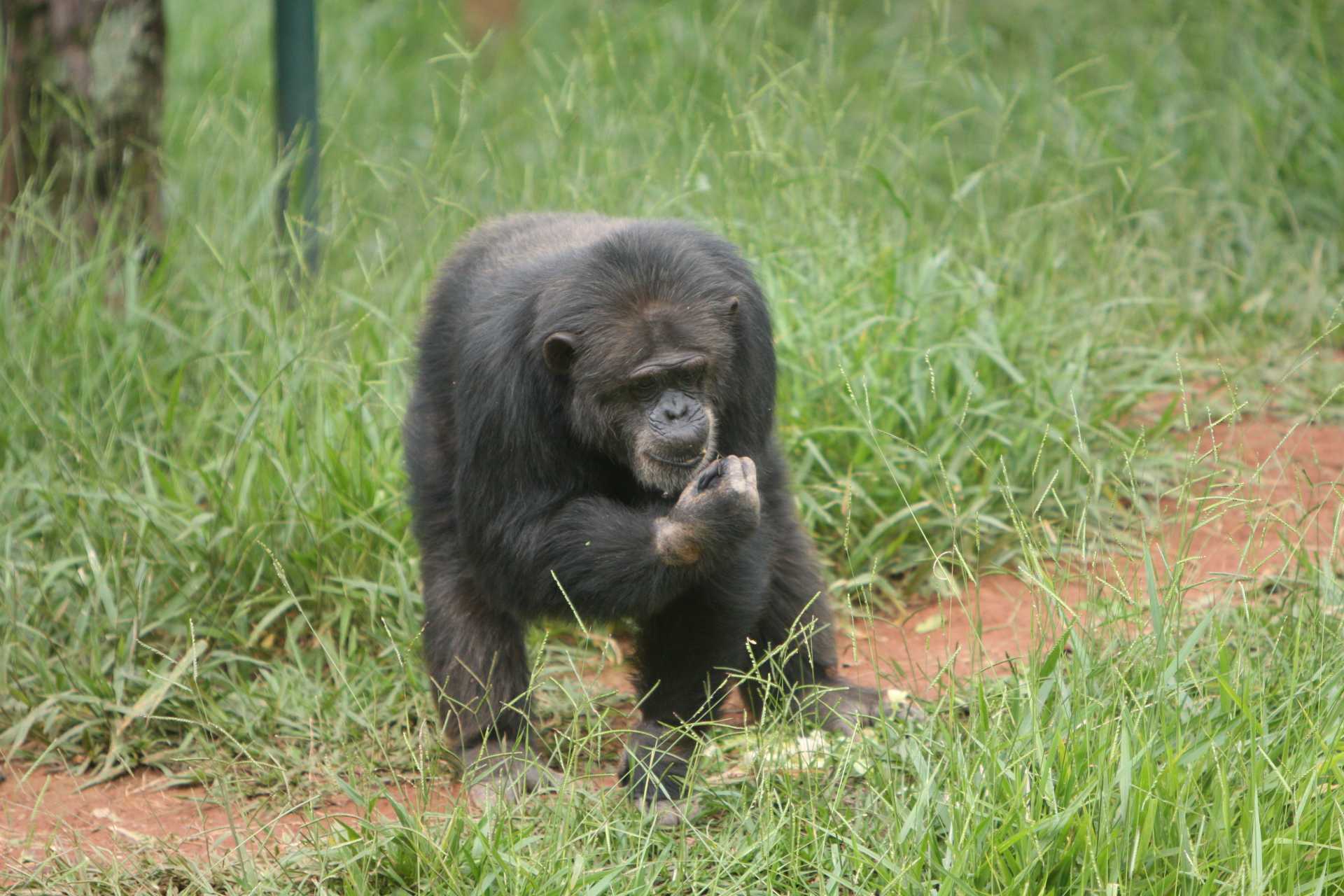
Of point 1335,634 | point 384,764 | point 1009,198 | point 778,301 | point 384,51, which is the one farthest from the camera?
point 384,51

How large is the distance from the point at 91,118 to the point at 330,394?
5.90 ft

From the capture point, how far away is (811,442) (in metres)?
5.27

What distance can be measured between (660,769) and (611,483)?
80 centimetres

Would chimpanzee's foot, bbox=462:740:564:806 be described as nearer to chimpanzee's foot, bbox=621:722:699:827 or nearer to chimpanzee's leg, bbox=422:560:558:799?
chimpanzee's leg, bbox=422:560:558:799

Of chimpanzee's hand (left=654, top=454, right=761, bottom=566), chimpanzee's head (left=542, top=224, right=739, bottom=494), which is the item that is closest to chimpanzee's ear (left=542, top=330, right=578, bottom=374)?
chimpanzee's head (left=542, top=224, right=739, bottom=494)

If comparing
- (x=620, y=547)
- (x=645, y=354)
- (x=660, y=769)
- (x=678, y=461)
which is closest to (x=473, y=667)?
(x=660, y=769)

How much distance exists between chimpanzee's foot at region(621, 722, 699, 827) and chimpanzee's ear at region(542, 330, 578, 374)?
0.98 metres

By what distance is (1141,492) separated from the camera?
208 inches

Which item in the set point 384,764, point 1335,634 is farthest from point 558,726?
point 1335,634

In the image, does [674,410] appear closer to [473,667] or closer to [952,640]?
[473,667]

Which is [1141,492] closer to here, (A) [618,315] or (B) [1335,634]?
(B) [1335,634]

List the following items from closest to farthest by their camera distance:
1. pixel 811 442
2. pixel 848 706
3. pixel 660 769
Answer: pixel 660 769 → pixel 848 706 → pixel 811 442

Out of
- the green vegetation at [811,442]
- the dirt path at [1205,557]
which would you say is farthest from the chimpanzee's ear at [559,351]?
the dirt path at [1205,557]

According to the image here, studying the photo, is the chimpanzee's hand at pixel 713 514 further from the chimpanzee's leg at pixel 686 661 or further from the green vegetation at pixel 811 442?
the green vegetation at pixel 811 442
